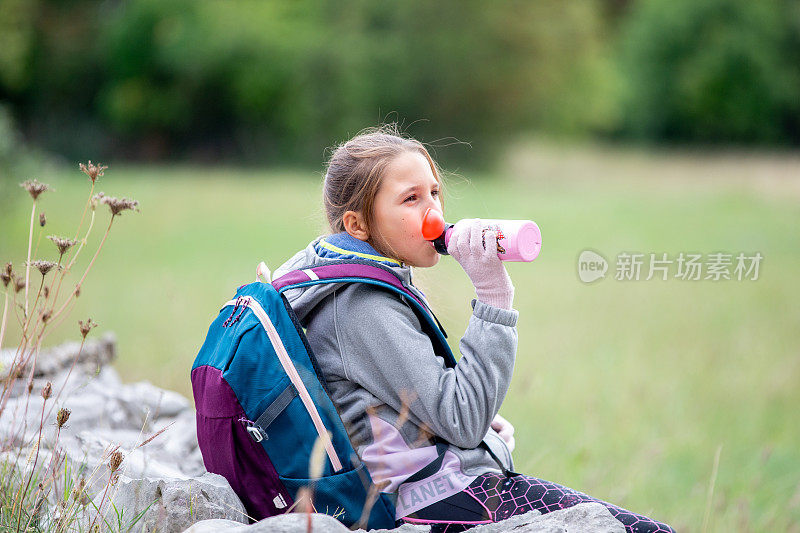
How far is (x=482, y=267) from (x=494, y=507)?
75cm

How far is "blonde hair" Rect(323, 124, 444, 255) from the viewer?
2.76m

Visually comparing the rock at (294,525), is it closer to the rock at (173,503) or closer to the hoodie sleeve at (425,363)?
the rock at (173,503)

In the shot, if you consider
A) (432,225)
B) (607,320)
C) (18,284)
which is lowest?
(607,320)

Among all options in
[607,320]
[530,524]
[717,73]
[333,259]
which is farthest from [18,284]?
[717,73]

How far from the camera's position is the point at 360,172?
109 inches

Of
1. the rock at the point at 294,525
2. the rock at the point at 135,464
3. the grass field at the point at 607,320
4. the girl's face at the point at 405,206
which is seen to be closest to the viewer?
the rock at the point at 294,525

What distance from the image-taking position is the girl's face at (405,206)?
2.73 m

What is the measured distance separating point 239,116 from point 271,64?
2878 millimetres

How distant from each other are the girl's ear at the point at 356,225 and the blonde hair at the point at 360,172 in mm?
15

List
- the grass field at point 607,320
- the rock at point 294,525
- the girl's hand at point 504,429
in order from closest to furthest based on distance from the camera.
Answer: the rock at point 294,525, the girl's hand at point 504,429, the grass field at point 607,320

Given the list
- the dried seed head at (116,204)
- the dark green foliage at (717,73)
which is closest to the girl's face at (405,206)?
the dried seed head at (116,204)

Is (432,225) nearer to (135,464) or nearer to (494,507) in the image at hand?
(494,507)

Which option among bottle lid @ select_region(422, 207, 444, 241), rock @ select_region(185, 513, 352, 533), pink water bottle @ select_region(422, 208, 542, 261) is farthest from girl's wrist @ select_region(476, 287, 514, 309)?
rock @ select_region(185, 513, 352, 533)

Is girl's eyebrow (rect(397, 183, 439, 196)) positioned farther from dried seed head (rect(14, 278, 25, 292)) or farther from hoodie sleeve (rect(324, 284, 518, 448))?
dried seed head (rect(14, 278, 25, 292))
